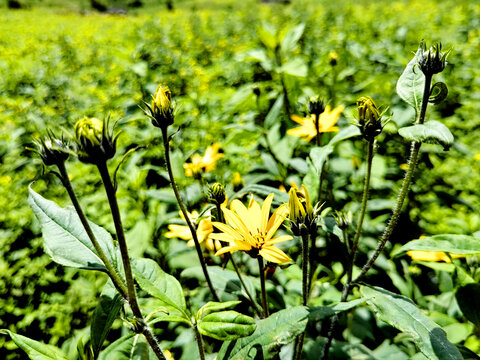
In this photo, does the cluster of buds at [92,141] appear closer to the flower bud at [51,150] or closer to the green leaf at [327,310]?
the flower bud at [51,150]

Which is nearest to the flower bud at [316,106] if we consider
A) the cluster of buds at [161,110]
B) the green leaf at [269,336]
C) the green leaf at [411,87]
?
the green leaf at [411,87]

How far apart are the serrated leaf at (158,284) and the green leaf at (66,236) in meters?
0.11

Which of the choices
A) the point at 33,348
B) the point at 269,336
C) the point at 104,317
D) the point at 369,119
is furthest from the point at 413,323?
the point at 33,348

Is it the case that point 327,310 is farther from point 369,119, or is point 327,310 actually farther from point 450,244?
point 369,119

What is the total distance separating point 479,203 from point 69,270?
8.83ft

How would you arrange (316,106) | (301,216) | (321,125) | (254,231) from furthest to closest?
(321,125) → (316,106) → (254,231) → (301,216)

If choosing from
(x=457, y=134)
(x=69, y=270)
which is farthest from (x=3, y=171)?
(x=457, y=134)

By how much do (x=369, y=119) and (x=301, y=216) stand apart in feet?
0.94

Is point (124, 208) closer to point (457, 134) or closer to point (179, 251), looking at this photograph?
point (179, 251)

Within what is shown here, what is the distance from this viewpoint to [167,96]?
0.84 meters

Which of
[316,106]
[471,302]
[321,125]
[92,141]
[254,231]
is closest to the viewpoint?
[92,141]

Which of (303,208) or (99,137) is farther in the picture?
(303,208)

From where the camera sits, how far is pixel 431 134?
69cm

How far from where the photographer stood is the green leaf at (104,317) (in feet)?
2.49
